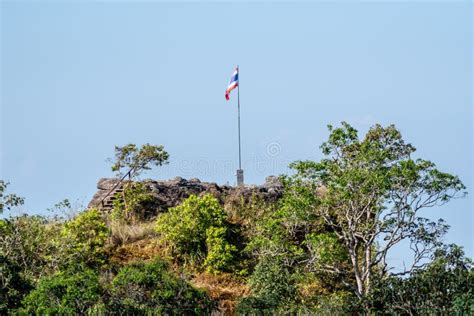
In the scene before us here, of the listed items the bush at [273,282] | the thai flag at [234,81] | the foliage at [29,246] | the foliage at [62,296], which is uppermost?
the thai flag at [234,81]

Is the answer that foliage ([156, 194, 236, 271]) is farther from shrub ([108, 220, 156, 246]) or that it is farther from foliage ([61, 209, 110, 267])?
foliage ([61, 209, 110, 267])

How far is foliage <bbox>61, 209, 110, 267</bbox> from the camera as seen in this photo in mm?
24344

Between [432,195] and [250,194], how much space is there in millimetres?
7736

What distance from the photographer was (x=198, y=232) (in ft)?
84.6

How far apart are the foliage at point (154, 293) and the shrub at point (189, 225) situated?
17.2ft

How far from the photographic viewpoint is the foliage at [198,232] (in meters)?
25.4

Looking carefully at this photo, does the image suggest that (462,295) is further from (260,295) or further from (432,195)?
(260,295)

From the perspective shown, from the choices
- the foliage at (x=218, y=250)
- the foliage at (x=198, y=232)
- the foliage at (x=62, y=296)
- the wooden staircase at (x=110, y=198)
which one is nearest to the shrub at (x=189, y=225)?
the foliage at (x=198, y=232)

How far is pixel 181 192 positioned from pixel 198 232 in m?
3.89

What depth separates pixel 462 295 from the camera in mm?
20422

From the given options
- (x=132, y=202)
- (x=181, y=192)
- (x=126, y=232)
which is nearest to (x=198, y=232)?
(x=126, y=232)

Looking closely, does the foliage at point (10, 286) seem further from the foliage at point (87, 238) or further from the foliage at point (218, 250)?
the foliage at point (218, 250)

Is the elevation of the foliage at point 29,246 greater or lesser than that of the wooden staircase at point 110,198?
lesser

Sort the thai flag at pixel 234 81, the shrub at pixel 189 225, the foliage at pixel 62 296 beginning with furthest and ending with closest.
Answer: the thai flag at pixel 234 81 < the shrub at pixel 189 225 < the foliage at pixel 62 296
